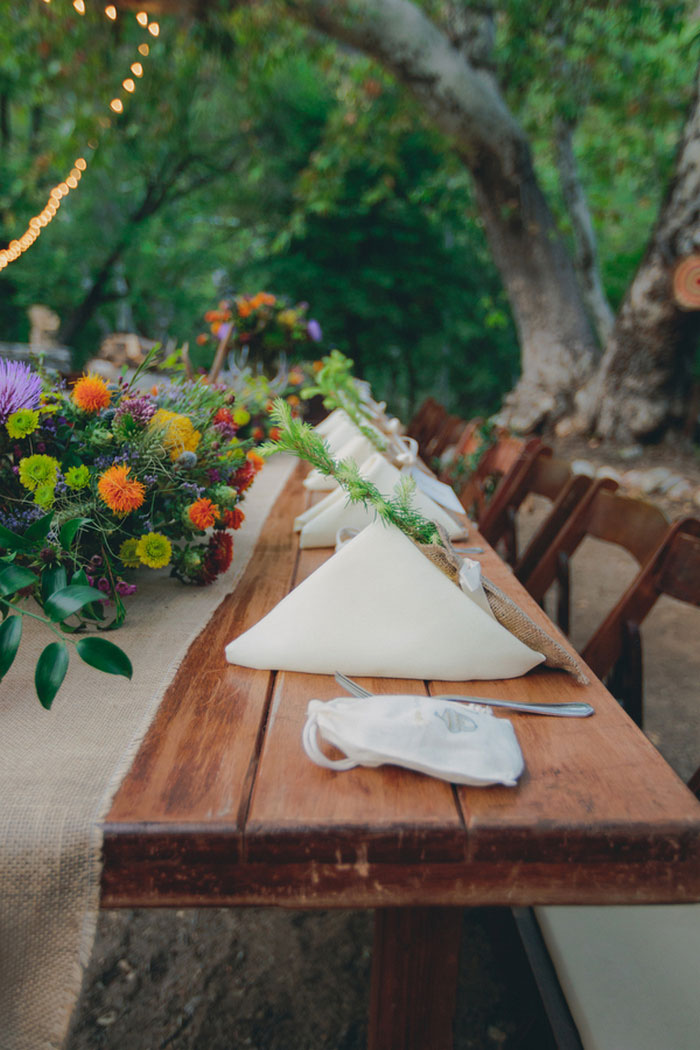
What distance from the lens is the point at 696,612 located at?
3.52 m

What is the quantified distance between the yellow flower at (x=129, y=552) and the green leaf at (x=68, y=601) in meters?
0.26

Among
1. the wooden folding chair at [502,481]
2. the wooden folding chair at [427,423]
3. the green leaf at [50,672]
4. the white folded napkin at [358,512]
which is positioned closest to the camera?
the green leaf at [50,672]

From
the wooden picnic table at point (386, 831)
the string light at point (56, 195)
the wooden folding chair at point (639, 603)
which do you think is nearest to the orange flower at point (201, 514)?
the wooden picnic table at point (386, 831)

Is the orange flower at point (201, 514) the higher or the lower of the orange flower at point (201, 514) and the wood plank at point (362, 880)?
the higher

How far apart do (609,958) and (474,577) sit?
0.58 meters

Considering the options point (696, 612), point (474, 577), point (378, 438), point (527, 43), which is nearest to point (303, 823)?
point (474, 577)

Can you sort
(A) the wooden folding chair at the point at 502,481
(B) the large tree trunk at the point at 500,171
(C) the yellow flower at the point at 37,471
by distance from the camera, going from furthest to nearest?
(B) the large tree trunk at the point at 500,171 → (A) the wooden folding chair at the point at 502,481 → (C) the yellow flower at the point at 37,471

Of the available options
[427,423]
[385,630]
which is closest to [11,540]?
[385,630]

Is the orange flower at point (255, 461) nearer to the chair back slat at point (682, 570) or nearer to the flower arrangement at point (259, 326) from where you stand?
the chair back slat at point (682, 570)

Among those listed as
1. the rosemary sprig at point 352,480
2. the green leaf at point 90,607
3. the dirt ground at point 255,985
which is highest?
the rosemary sprig at point 352,480

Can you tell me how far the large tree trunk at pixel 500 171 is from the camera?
15.2 ft

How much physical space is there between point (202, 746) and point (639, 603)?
1.03 meters

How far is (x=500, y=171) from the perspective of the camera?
5508mm

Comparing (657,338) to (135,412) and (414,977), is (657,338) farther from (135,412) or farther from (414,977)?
(414,977)
